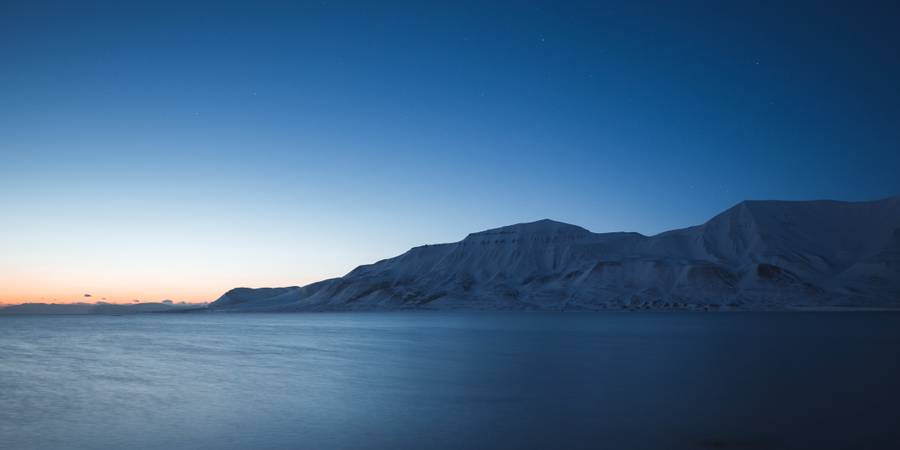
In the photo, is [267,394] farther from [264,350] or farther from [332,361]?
[264,350]

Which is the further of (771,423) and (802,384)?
(802,384)

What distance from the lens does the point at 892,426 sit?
15789 millimetres

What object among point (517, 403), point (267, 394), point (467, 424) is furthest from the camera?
point (267, 394)

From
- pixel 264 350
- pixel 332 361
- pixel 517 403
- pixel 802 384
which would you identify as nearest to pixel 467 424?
pixel 517 403

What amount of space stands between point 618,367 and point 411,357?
14.8 meters

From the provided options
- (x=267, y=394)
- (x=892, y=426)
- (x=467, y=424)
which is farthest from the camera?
(x=267, y=394)

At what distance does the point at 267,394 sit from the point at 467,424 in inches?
421

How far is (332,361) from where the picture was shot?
38812 mm

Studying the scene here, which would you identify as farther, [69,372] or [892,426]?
[69,372]

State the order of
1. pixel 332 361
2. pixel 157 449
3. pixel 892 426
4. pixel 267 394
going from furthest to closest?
pixel 332 361
pixel 267 394
pixel 892 426
pixel 157 449

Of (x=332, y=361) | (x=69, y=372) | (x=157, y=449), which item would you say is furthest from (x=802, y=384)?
(x=69, y=372)

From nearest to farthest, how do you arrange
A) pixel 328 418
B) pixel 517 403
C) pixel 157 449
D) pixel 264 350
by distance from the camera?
1. pixel 157 449
2. pixel 328 418
3. pixel 517 403
4. pixel 264 350

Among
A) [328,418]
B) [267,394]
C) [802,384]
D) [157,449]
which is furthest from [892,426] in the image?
[267,394]

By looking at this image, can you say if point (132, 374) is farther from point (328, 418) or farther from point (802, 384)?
point (802, 384)
